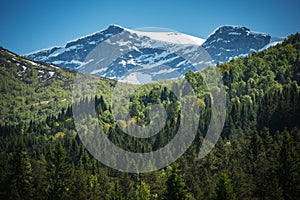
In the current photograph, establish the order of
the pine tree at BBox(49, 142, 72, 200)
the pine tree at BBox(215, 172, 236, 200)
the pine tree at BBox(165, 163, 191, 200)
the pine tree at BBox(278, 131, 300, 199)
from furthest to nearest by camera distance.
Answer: the pine tree at BBox(49, 142, 72, 200) < the pine tree at BBox(278, 131, 300, 199) < the pine tree at BBox(165, 163, 191, 200) < the pine tree at BBox(215, 172, 236, 200)

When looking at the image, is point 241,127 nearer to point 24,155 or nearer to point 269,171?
point 269,171

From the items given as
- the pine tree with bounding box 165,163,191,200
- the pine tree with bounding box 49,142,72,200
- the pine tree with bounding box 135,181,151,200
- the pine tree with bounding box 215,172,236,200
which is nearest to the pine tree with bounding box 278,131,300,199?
the pine tree with bounding box 215,172,236,200

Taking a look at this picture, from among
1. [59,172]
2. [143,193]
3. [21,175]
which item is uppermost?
[21,175]

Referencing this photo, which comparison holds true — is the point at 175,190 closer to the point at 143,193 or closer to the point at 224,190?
the point at 224,190

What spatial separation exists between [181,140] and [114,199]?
87.9m

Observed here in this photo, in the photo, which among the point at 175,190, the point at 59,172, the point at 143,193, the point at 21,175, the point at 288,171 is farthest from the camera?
the point at 143,193

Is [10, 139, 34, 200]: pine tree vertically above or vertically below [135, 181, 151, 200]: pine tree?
above

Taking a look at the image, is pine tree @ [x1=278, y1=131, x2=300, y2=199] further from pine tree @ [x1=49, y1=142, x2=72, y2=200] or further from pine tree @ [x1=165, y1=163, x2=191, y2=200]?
pine tree @ [x1=49, y1=142, x2=72, y2=200]

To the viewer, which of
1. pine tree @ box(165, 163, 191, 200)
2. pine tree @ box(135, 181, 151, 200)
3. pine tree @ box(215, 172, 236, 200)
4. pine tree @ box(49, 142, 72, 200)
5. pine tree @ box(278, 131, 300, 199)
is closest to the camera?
pine tree @ box(215, 172, 236, 200)

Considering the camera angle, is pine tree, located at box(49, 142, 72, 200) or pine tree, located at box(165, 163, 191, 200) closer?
pine tree, located at box(165, 163, 191, 200)

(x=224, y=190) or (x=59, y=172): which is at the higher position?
(x=59, y=172)

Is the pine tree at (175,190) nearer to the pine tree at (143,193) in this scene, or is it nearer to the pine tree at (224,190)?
the pine tree at (224,190)

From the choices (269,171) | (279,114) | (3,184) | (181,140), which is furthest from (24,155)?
(181,140)

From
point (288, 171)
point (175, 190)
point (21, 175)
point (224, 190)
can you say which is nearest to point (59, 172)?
point (21, 175)
